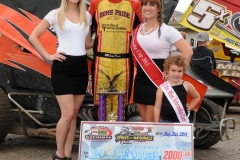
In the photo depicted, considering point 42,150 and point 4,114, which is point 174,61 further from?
point 42,150

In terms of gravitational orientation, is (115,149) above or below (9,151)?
above

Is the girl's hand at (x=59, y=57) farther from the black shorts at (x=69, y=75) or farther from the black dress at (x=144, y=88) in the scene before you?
the black dress at (x=144, y=88)

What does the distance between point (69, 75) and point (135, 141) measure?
3.32 ft

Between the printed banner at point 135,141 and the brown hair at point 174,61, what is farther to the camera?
the brown hair at point 174,61

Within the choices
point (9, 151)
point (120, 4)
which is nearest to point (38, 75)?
point (9, 151)

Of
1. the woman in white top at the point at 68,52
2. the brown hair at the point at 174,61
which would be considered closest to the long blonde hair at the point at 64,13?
the woman in white top at the point at 68,52

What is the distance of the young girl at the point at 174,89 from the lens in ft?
17.0

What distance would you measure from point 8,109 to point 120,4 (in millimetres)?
1959

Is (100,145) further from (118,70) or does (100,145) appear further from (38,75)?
Answer: (38,75)

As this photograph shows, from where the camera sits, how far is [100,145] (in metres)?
4.99

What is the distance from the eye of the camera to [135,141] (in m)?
4.98

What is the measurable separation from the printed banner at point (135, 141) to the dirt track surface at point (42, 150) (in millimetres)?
1727

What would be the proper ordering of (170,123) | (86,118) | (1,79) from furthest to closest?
(1,79), (86,118), (170,123)

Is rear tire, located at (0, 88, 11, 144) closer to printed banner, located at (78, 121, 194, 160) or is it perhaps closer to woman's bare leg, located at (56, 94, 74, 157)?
woman's bare leg, located at (56, 94, 74, 157)
